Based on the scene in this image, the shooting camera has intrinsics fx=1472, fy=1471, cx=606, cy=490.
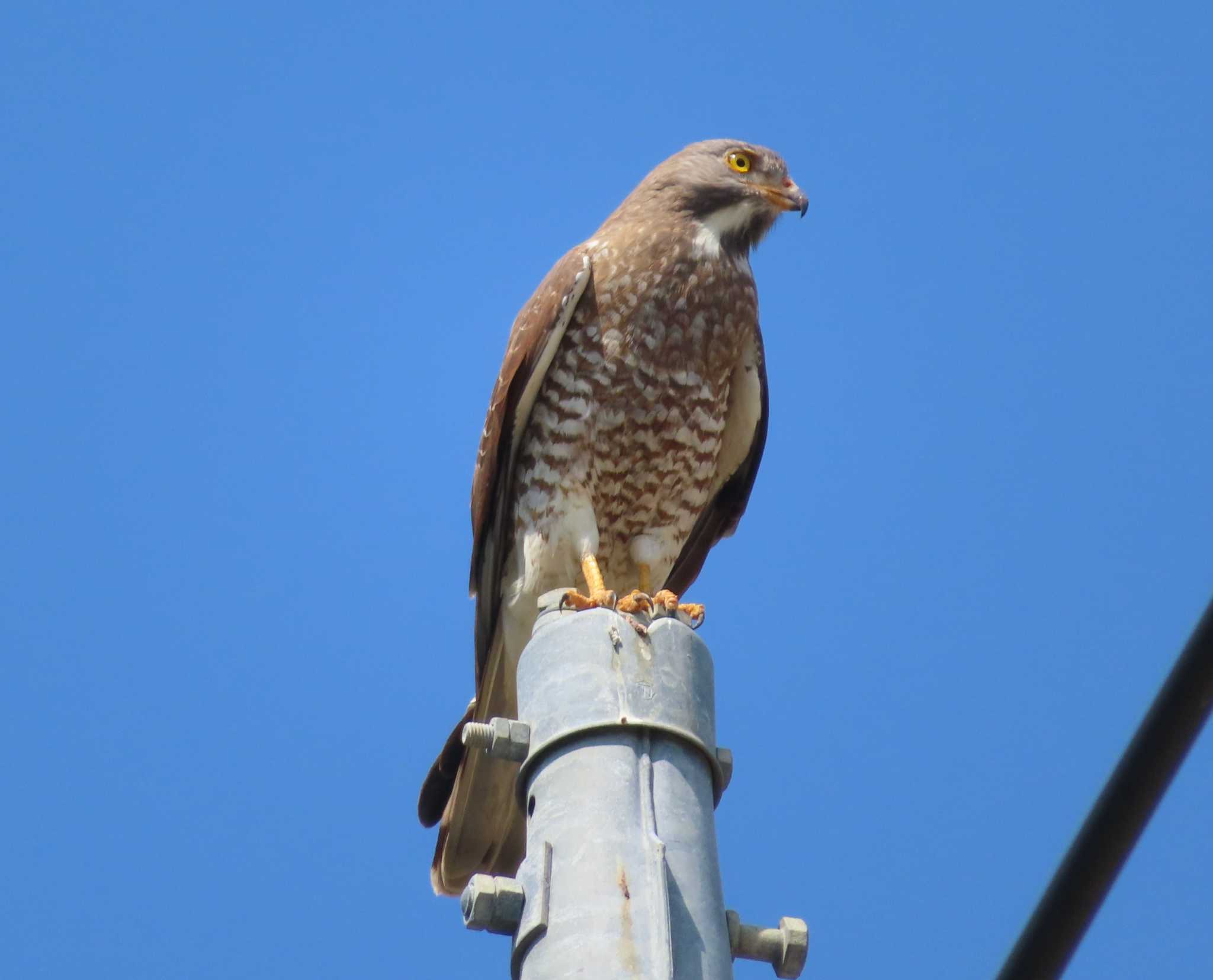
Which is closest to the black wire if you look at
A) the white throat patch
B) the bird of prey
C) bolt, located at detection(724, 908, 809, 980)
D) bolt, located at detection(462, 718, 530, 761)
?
bolt, located at detection(724, 908, 809, 980)

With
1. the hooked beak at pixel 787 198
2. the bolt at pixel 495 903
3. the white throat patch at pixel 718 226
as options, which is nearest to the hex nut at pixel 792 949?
the bolt at pixel 495 903

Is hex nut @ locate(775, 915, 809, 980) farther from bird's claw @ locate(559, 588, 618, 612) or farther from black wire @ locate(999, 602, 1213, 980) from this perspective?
bird's claw @ locate(559, 588, 618, 612)

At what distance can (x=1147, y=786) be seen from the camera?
139 centimetres

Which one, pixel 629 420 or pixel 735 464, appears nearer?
pixel 629 420

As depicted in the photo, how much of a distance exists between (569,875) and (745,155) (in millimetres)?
4228

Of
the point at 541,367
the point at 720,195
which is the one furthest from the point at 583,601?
the point at 720,195

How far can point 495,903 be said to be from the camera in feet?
7.79

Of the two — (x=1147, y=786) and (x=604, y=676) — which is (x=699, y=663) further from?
(x=1147, y=786)

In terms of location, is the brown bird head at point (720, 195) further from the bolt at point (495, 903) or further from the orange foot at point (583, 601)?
the bolt at point (495, 903)

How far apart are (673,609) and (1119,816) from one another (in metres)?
2.48

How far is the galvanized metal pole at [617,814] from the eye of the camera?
88.0 inches

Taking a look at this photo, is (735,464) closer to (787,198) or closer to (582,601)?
(787,198)

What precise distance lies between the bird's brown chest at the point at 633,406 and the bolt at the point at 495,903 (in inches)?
107

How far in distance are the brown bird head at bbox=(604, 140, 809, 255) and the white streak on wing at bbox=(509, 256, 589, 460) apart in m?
0.58
